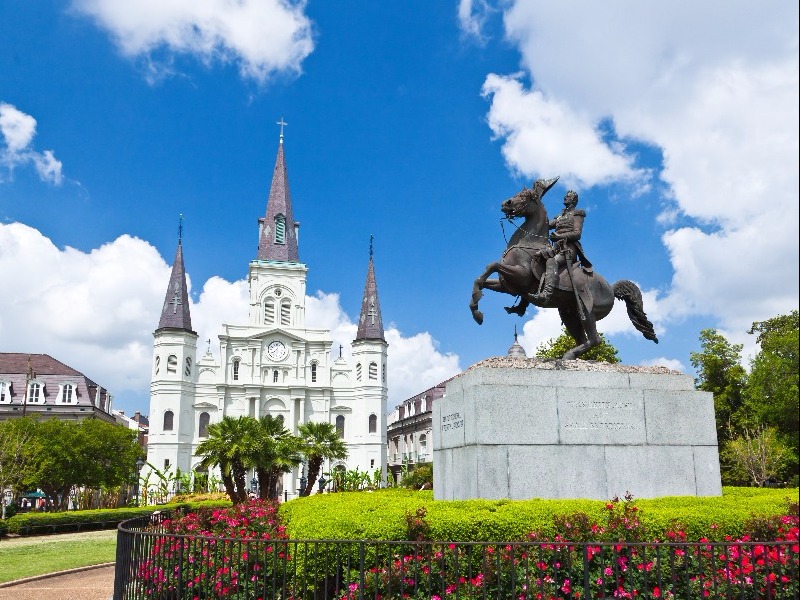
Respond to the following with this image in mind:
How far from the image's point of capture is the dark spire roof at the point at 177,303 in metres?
74.4

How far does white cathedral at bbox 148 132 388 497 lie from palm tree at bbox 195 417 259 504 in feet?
122

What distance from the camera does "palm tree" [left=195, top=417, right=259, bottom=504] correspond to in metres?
33.2

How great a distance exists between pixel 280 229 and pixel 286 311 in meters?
10.5

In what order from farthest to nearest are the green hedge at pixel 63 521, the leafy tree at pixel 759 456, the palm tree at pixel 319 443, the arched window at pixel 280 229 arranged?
the arched window at pixel 280 229 < the palm tree at pixel 319 443 < the leafy tree at pixel 759 456 < the green hedge at pixel 63 521

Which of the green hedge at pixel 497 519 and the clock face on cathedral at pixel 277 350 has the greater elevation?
the clock face on cathedral at pixel 277 350

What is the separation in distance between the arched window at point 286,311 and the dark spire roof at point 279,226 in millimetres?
5206

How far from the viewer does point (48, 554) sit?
65.5ft

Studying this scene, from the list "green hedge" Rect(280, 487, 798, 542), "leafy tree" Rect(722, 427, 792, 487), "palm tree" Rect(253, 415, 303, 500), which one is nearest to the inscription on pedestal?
"green hedge" Rect(280, 487, 798, 542)

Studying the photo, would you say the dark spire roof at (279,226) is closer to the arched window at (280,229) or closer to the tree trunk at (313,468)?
the arched window at (280,229)

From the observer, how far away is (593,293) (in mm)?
11727

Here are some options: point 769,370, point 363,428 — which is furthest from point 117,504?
point 769,370

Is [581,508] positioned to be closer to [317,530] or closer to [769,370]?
[317,530]

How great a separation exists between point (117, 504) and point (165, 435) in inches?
530

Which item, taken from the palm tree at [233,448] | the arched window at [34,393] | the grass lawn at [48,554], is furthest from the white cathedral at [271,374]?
the grass lawn at [48,554]
